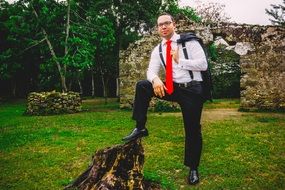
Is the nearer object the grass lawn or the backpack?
the backpack

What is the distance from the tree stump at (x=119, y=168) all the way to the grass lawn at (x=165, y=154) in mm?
646

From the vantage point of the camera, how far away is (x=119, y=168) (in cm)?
463

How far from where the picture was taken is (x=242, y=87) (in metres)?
14.9

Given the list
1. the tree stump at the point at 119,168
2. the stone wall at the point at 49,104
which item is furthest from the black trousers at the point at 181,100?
the stone wall at the point at 49,104

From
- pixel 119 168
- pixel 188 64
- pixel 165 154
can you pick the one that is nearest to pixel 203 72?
pixel 188 64

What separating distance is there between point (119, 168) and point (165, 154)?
98.0 inches

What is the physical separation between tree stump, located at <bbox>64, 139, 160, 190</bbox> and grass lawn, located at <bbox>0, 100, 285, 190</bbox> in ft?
2.12

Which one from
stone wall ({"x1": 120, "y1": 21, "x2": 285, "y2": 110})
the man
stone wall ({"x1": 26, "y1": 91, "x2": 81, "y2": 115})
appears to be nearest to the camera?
the man

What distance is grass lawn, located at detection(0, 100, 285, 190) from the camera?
17.7ft

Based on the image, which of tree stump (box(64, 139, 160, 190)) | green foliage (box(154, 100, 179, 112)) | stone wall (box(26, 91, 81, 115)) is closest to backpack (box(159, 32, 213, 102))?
tree stump (box(64, 139, 160, 190))

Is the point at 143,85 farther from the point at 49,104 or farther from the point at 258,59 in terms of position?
the point at 49,104

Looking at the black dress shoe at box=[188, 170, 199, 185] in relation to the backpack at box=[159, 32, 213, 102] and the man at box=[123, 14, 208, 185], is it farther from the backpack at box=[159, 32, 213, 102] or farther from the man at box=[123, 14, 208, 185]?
the backpack at box=[159, 32, 213, 102]

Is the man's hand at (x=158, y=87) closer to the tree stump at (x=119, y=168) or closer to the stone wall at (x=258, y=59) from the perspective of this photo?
the tree stump at (x=119, y=168)

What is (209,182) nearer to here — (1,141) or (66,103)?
(1,141)
